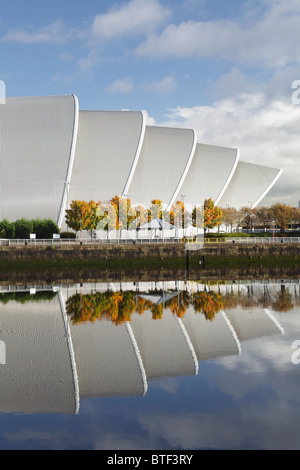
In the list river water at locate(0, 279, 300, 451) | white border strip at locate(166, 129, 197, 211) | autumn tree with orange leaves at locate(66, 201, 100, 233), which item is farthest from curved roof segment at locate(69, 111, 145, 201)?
river water at locate(0, 279, 300, 451)

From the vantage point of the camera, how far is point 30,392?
9211 millimetres

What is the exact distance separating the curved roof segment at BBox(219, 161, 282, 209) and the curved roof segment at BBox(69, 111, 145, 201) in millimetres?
15405

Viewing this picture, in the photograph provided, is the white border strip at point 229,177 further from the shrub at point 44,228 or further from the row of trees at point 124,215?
the shrub at point 44,228

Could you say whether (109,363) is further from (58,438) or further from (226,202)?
(226,202)

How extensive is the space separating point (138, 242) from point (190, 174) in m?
25.2

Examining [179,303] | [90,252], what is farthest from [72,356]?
[90,252]

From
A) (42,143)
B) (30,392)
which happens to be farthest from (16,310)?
(42,143)

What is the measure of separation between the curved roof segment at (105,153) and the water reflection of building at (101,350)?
33.6 meters

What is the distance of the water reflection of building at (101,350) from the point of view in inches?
366

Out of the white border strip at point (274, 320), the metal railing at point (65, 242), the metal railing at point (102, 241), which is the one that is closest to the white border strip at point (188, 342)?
the white border strip at point (274, 320)

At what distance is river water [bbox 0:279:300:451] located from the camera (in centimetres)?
711

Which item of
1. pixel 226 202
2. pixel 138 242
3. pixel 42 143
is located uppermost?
pixel 42 143

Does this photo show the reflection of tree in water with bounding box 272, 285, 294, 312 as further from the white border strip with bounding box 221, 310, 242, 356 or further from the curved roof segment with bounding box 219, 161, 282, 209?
the curved roof segment with bounding box 219, 161, 282, 209
